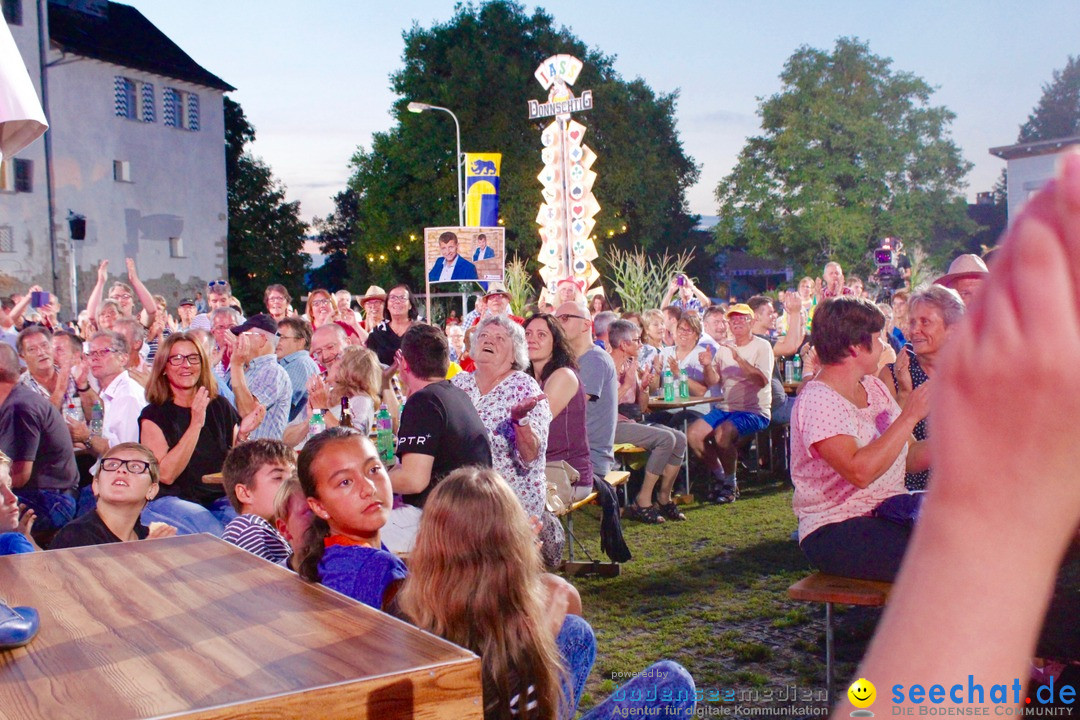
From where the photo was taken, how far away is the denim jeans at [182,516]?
4.85 metres

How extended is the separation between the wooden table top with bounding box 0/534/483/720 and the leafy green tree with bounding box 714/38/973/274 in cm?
4094

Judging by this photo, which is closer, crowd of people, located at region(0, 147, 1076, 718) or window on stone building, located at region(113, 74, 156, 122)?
crowd of people, located at region(0, 147, 1076, 718)

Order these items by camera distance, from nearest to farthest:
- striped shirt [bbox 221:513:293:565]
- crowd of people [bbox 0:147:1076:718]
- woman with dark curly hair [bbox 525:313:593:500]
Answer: crowd of people [bbox 0:147:1076:718] < striped shirt [bbox 221:513:293:565] < woman with dark curly hair [bbox 525:313:593:500]


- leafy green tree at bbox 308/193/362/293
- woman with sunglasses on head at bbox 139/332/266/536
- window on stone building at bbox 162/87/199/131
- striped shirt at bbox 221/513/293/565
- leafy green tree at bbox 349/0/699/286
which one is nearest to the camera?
striped shirt at bbox 221/513/293/565

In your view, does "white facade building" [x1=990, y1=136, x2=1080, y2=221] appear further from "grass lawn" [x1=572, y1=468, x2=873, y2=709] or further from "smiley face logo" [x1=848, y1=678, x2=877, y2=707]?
"smiley face logo" [x1=848, y1=678, x2=877, y2=707]

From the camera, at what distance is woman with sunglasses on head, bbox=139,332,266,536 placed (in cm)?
532

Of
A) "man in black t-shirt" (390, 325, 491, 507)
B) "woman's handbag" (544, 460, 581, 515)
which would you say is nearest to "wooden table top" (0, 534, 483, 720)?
"man in black t-shirt" (390, 325, 491, 507)

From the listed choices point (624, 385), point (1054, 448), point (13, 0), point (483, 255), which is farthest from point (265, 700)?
point (13, 0)

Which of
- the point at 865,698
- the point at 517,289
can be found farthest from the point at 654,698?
the point at 517,289

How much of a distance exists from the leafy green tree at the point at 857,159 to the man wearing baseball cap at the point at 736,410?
33.3 metres

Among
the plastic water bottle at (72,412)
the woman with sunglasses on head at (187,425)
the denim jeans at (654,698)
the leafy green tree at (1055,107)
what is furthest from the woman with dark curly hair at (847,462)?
the leafy green tree at (1055,107)

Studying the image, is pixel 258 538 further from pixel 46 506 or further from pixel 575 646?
pixel 46 506

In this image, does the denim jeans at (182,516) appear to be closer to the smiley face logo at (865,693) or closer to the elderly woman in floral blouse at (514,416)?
the elderly woman in floral blouse at (514,416)

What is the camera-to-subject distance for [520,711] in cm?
226
